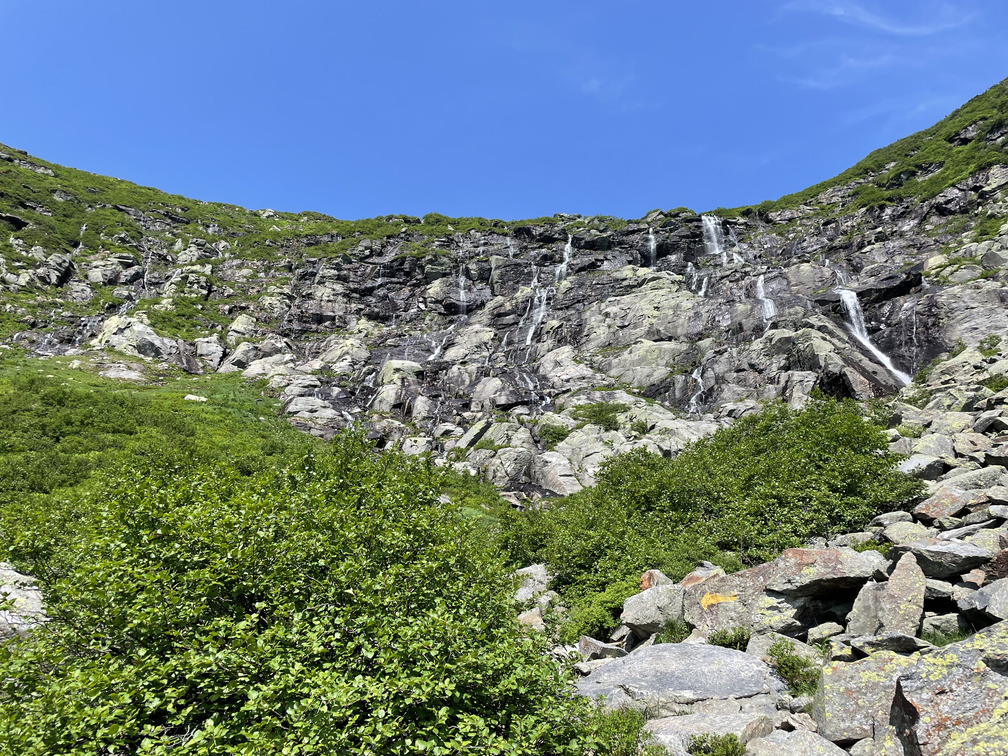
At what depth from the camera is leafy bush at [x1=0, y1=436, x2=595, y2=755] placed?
6.91 m

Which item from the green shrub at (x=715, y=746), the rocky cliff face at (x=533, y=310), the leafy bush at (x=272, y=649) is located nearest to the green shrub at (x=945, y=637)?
the green shrub at (x=715, y=746)

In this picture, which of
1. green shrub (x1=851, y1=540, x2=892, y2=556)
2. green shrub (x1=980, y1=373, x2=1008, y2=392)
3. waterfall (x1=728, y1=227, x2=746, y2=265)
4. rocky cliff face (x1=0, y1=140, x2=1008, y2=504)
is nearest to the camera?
green shrub (x1=851, y1=540, x2=892, y2=556)

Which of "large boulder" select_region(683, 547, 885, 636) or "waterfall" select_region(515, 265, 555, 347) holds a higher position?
"waterfall" select_region(515, 265, 555, 347)

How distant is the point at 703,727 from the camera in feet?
33.3

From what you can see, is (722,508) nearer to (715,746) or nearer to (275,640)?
(715,746)

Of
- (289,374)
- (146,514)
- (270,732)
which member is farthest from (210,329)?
(270,732)

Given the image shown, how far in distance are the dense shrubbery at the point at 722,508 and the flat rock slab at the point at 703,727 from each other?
7.59 meters

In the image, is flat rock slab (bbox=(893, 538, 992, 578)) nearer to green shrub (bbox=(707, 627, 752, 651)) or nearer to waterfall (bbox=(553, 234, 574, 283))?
green shrub (bbox=(707, 627, 752, 651))

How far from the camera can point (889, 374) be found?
48281 mm

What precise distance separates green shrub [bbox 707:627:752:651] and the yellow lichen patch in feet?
3.69

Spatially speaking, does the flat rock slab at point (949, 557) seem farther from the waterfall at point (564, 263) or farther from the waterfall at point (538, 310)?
the waterfall at point (564, 263)

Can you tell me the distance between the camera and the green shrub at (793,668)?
11.1 metres

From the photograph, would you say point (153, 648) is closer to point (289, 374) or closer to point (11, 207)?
point (289, 374)

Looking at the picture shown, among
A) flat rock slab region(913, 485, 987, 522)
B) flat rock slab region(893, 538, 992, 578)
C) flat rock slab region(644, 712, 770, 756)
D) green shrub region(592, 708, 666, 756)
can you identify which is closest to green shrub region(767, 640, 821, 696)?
flat rock slab region(644, 712, 770, 756)
